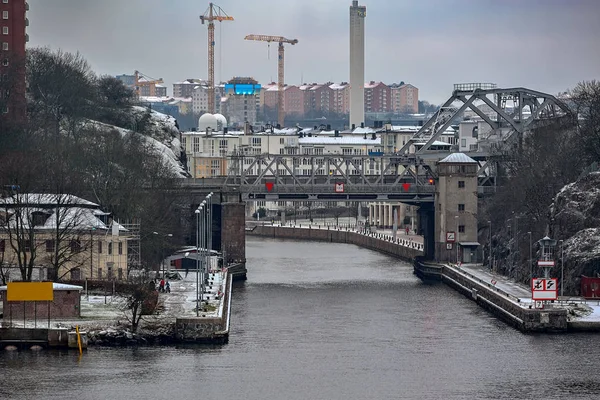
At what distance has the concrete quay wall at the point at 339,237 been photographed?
143 metres

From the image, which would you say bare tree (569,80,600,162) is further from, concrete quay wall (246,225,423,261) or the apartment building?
the apartment building

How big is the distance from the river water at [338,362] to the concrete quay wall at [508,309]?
2.51 feet

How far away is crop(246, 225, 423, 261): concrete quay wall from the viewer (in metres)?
143

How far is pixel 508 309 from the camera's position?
89.4 meters

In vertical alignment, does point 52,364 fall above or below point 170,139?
below

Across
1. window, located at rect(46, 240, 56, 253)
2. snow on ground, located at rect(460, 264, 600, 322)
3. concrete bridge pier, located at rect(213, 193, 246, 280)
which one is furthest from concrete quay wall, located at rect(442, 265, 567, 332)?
window, located at rect(46, 240, 56, 253)

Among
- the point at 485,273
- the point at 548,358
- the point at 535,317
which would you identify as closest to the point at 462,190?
the point at 485,273

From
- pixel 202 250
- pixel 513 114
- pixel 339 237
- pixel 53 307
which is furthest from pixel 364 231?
pixel 53 307

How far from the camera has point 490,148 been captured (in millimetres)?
140875

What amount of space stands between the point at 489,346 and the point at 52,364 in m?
20.1

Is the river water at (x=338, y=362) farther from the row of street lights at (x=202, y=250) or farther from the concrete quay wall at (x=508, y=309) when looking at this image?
the row of street lights at (x=202, y=250)

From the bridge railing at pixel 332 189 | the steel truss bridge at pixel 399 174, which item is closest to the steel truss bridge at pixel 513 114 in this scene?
the steel truss bridge at pixel 399 174

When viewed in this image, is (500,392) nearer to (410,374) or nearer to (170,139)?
(410,374)

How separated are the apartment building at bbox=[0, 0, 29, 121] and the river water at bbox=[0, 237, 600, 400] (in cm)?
4032
